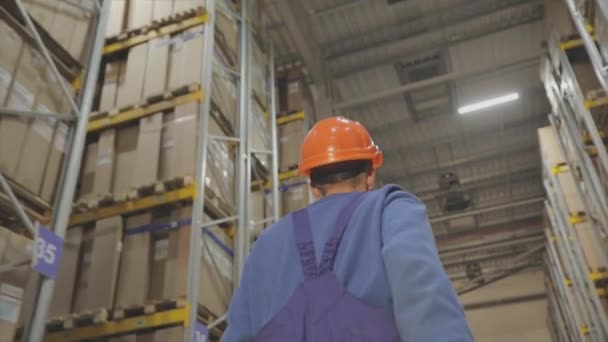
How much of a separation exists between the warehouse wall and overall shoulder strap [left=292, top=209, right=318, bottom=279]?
14943mm

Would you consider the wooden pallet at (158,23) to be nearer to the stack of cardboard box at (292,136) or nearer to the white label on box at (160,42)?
the white label on box at (160,42)

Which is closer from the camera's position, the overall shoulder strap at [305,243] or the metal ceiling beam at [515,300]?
the overall shoulder strap at [305,243]

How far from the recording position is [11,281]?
3.42m

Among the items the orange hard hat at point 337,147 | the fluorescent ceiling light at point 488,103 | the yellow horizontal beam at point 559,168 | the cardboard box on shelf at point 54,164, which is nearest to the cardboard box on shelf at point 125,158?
the cardboard box on shelf at point 54,164

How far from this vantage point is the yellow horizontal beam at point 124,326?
456 cm

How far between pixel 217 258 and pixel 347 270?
3761mm

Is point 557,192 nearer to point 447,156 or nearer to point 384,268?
point 447,156

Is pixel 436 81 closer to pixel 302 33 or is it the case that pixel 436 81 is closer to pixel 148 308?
pixel 302 33

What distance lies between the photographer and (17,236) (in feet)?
11.5

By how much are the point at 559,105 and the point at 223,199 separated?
202 inches

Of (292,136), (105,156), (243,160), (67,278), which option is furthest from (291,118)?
(67,278)

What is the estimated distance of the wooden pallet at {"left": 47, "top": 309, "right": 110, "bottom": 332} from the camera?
4758mm

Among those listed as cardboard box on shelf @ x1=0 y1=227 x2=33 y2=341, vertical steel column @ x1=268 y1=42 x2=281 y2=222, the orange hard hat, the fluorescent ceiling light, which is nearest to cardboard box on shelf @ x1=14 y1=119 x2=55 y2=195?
cardboard box on shelf @ x1=0 y1=227 x2=33 y2=341

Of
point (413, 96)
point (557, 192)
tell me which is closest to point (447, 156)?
point (413, 96)
